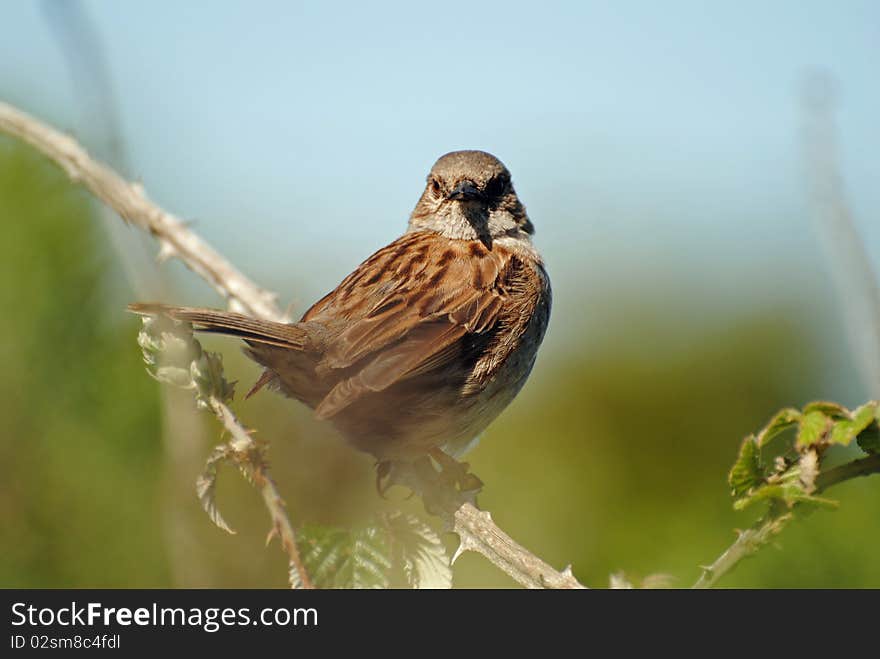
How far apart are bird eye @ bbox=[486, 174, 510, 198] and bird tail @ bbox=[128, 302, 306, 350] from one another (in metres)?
1.65

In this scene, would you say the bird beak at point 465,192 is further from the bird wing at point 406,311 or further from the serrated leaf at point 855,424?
the serrated leaf at point 855,424

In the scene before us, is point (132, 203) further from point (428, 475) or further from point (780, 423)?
point (780, 423)

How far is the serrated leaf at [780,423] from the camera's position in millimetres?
1916

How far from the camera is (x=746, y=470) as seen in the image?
1975 millimetres

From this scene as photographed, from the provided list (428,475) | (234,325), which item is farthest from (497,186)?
(234,325)

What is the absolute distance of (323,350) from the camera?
390cm

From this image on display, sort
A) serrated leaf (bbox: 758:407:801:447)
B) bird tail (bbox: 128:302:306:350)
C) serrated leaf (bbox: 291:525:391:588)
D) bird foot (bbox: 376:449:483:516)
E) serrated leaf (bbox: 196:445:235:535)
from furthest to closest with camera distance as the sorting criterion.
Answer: bird foot (bbox: 376:449:483:516) → bird tail (bbox: 128:302:306:350) → serrated leaf (bbox: 291:525:391:588) → serrated leaf (bbox: 196:445:235:535) → serrated leaf (bbox: 758:407:801:447)

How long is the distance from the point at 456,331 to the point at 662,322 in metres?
5.66

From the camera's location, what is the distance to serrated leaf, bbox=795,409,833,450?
73.9 inches

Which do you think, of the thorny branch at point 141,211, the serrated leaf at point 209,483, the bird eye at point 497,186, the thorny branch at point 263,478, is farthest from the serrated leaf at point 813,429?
the bird eye at point 497,186

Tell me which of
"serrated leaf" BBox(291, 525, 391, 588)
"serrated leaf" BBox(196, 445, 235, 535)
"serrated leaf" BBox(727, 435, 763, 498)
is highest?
"serrated leaf" BBox(196, 445, 235, 535)

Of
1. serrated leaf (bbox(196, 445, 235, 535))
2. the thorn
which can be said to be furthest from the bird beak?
serrated leaf (bbox(196, 445, 235, 535))

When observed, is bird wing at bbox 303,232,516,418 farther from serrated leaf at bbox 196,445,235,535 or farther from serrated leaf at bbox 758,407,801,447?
serrated leaf at bbox 758,407,801,447

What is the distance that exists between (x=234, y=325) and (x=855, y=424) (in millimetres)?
2218
